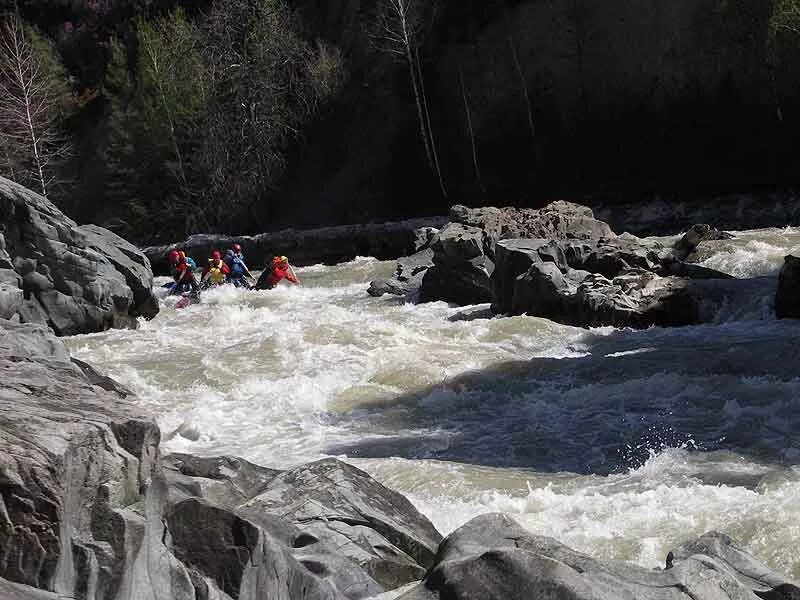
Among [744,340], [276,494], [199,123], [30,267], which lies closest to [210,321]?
[30,267]

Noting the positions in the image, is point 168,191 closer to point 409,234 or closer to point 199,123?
point 199,123

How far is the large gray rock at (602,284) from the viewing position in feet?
41.2

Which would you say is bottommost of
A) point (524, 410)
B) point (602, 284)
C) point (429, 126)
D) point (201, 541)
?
point (524, 410)

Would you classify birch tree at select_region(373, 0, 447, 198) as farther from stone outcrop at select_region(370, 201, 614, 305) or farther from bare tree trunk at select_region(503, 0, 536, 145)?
stone outcrop at select_region(370, 201, 614, 305)

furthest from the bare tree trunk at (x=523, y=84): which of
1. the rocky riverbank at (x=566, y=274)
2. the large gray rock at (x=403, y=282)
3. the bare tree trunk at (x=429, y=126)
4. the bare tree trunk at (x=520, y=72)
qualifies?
the large gray rock at (x=403, y=282)

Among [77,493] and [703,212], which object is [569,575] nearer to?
[77,493]

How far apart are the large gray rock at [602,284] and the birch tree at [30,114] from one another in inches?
701

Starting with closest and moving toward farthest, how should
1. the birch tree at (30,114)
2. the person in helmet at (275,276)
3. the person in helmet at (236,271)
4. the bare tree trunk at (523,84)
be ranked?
the person in helmet at (275,276), the person in helmet at (236,271), the bare tree trunk at (523,84), the birch tree at (30,114)

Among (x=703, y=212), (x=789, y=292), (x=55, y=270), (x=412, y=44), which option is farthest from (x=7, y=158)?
(x=789, y=292)

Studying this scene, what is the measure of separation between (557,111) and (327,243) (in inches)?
328

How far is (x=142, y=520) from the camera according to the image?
329 cm

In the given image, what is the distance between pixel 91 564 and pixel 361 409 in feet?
20.7

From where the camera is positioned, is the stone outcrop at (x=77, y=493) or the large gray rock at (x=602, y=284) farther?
the large gray rock at (x=602, y=284)

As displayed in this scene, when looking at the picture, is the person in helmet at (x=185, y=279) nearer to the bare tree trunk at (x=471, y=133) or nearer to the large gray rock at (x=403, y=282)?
the large gray rock at (x=403, y=282)
